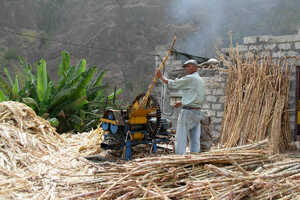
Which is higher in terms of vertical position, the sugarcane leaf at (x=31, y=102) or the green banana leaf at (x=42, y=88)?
the green banana leaf at (x=42, y=88)

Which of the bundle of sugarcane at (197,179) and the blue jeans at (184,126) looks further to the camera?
the blue jeans at (184,126)

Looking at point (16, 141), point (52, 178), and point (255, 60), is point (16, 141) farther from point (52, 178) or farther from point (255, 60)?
point (255, 60)

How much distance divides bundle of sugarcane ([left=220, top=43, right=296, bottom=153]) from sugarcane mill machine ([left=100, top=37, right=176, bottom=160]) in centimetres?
144

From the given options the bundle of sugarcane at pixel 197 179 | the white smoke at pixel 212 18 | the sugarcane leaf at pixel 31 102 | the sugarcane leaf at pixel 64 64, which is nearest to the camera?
the bundle of sugarcane at pixel 197 179

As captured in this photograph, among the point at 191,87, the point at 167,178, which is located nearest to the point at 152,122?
the point at 191,87

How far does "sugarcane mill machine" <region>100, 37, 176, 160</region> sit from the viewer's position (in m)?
5.05

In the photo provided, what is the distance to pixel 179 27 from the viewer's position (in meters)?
26.2

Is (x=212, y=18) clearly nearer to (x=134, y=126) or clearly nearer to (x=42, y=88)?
(x=42, y=88)

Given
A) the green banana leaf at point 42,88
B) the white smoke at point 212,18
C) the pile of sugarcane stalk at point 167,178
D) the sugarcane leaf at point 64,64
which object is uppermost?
the white smoke at point 212,18

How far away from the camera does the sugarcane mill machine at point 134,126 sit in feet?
16.6

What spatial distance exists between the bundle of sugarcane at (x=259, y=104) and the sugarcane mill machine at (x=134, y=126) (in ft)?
4.74

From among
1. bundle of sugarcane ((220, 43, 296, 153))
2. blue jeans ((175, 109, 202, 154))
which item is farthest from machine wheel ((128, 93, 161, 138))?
bundle of sugarcane ((220, 43, 296, 153))

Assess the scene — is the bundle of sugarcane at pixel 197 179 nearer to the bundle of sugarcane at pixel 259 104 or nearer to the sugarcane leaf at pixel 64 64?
the bundle of sugarcane at pixel 259 104

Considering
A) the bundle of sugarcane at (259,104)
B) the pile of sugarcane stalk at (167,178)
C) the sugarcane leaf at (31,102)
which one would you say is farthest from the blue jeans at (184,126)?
the sugarcane leaf at (31,102)
